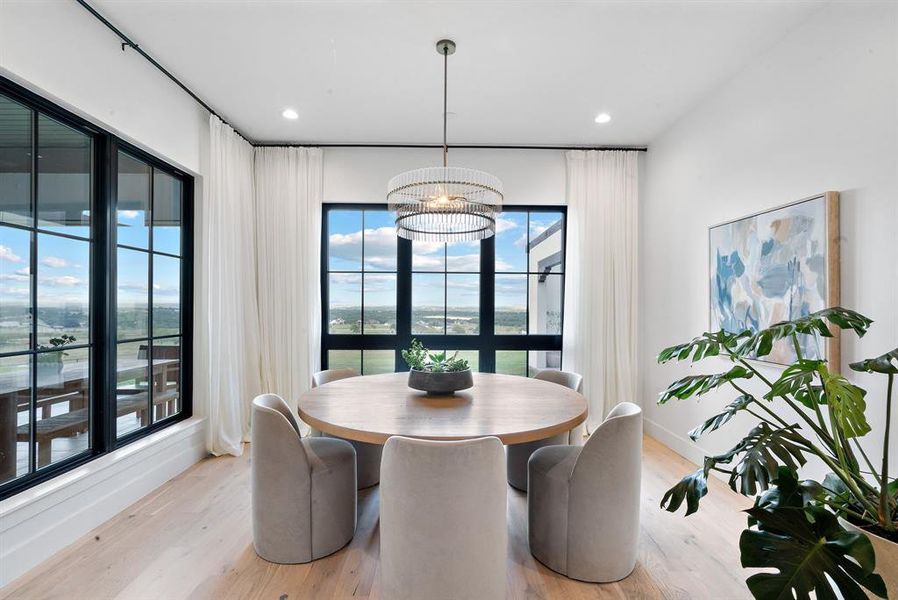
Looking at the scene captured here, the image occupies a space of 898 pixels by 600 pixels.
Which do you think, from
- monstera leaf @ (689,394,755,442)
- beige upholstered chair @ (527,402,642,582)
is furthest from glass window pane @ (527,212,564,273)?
monstera leaf @ (689,394,755,442)

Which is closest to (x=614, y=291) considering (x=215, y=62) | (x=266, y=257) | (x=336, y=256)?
(x=336, y=256)

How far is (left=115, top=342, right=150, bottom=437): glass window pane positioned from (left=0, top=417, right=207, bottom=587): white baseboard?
14 cm

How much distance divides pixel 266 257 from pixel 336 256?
2.11 ft

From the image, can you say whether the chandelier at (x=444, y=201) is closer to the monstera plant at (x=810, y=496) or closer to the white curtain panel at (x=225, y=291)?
the monstera plant at (x=810, y=496)

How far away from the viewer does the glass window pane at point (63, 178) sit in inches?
84.7

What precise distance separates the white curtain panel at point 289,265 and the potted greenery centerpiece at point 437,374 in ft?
5.84

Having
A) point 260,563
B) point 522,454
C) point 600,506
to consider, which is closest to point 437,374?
point 522,454

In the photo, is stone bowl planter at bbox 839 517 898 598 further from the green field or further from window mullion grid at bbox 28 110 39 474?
window mullion grid at bbox 28 110 39 474

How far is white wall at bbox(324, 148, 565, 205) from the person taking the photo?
4.08 metres

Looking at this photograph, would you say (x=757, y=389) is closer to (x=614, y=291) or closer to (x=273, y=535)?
(x=614, y=291)

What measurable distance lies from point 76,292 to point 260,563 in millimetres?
1786

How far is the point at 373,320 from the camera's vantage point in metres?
4.18

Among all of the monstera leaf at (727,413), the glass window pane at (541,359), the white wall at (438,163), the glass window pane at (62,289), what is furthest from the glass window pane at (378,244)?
the monstera leaf at (727,413)

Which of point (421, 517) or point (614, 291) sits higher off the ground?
point (614, 291)
